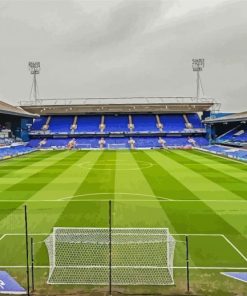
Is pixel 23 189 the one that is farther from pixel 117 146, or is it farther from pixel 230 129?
pixel 230 129

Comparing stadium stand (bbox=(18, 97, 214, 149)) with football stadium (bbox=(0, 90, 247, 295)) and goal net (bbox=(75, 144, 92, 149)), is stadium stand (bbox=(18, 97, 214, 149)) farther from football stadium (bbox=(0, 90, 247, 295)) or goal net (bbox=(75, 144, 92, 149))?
football stadium (bbox=(0, 90, 247, 295))

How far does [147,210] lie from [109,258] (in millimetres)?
8047

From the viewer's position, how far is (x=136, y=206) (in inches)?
761

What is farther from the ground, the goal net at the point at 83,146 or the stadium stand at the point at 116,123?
the stadium stand at the point at 116,123

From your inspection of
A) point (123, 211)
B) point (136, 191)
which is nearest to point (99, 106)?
point (136, 191)

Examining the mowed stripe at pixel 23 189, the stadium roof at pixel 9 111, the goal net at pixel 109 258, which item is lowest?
the goal net at pixel 109 258

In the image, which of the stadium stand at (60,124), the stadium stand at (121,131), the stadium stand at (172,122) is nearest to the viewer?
the stadium stand at (121,131)

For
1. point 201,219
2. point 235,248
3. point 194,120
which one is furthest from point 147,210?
point 194,120

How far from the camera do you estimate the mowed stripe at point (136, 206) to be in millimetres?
15989

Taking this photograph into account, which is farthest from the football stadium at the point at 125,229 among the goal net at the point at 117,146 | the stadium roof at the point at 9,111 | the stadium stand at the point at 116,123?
the stadium stand at the point at 116,123

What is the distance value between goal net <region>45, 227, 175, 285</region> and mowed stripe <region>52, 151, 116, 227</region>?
2.25 meters

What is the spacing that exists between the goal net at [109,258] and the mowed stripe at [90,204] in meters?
2.25

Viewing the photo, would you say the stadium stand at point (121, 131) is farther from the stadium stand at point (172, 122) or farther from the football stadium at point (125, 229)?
the football stadium at point (125, 229)

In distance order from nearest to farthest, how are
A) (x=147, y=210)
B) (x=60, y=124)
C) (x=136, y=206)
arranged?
(x=147, y=210) < (x=136, y=206) < (x=60, y=124)
